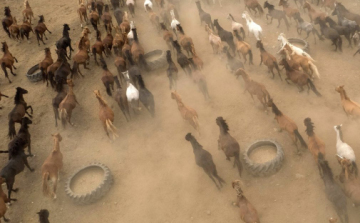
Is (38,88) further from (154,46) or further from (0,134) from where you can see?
(154,46)

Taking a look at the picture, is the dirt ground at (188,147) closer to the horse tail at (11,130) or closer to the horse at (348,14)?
the horse tail at (11,130)

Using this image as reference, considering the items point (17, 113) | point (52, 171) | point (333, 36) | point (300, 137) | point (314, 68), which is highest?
point (333, 36)

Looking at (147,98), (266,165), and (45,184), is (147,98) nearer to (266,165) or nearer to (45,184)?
(45,184)

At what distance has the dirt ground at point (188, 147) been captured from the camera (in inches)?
281

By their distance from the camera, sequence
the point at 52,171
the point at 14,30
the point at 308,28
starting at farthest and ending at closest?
1. the point at 14,30
2. the point at 308,28
3. the point at 52,171

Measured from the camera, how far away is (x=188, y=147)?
343 inches

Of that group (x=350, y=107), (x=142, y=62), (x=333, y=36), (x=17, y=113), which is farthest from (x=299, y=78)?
(x=17, y=113)

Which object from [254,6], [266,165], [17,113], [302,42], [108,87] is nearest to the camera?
[266,165]

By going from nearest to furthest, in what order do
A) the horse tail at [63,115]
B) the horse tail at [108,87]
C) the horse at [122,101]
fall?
the horse at [122,101], the horse tail at [63,115], the horse tail at [108,87]

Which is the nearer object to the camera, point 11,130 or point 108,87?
point 11,130

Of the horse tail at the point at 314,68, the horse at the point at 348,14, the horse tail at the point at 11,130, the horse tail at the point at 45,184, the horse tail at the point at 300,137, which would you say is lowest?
the horse tail at the point at 11,130

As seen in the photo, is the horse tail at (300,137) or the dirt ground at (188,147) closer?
the dirt ground at (188,147)

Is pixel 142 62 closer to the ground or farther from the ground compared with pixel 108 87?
farther from the ground

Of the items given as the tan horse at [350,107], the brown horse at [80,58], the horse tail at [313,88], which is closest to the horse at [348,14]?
the horse tail at [313,88]
